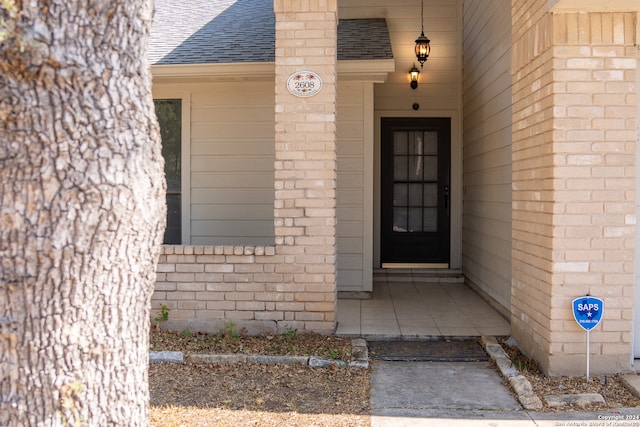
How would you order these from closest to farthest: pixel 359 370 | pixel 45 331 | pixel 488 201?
pixel 45 331, pixel 359 370, pixel 488 201

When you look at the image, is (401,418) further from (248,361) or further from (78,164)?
(78,164)

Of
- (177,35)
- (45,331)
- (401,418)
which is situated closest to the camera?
(45,331)

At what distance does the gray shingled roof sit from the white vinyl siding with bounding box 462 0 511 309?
3.92ft

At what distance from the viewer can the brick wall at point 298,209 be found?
15.8 ft

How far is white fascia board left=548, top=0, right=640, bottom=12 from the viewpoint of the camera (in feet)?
12.2

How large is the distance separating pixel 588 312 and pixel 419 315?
6.80 ft

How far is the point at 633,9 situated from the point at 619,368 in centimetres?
255

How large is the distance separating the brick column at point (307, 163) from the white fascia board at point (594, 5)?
6.09 feet

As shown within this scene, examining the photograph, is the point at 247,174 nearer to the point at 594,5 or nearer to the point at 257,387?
the point at 257,387

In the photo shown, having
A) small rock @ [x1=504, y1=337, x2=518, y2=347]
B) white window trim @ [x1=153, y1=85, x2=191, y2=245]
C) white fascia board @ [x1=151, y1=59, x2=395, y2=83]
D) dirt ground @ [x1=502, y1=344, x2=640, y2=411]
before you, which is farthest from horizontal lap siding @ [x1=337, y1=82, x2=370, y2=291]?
dirt ground @ [x1=502, y1=344, x2=640, y2=411]

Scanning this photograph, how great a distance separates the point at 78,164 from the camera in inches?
71.0

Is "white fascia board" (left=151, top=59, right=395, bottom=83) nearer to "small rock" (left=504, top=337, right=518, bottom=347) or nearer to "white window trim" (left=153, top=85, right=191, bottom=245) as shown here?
"white window trim" (left=153, top=85, right=191, bottom=245)

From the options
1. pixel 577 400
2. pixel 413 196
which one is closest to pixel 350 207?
pixel 413 196

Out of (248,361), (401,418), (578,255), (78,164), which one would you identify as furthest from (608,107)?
(78,164)
